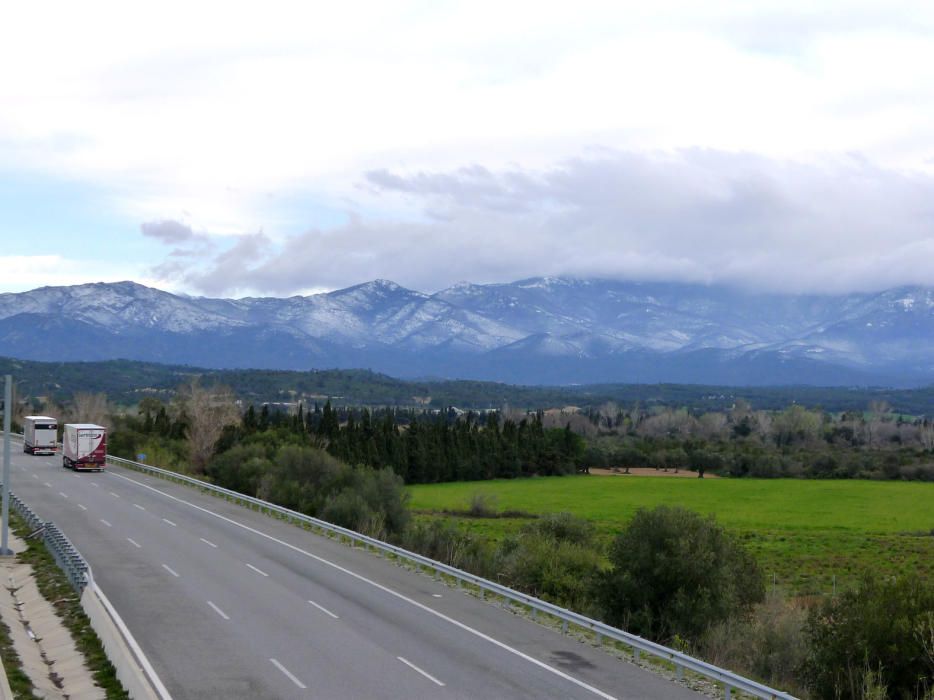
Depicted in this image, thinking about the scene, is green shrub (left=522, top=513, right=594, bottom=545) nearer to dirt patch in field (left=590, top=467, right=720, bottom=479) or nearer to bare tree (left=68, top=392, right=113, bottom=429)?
bare tree (left=68, top=392, right=113, bottom=429)

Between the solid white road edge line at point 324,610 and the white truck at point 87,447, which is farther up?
the white truck at point 87,447

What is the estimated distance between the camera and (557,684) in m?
19.5

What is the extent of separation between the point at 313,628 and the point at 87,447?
4651 cm

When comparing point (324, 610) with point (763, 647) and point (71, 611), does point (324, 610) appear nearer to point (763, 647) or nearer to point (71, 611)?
point (71, 611)

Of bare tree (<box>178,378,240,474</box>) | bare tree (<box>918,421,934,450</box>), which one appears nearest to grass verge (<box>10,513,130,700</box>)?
bare tree (<box>178,378,240,474</box>)

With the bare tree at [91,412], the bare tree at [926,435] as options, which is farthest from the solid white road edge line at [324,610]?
the bare tree at [926,435]

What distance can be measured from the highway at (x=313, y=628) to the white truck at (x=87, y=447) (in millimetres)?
26057

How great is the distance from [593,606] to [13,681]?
50.9ft

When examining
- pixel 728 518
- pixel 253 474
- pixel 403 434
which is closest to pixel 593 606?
pixel 253 474

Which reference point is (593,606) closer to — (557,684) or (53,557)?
(557,684)

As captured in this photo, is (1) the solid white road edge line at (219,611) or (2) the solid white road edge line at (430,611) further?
(1) the solid white road edge line at (219,611)

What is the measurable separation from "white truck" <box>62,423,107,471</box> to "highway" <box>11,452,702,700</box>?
1026 inches

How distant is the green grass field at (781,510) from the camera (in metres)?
59.1

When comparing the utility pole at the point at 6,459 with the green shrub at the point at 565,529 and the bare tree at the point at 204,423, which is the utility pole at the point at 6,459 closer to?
the green shrub at the point at 565,529
